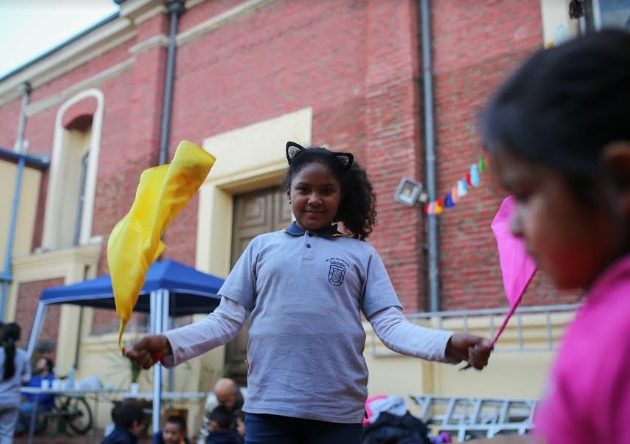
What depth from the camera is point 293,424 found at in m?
2.02

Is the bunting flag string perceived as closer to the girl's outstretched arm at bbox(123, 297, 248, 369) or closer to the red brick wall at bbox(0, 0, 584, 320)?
the red brick wall at bbox(0, 0, 584, 320)

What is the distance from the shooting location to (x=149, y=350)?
186cm

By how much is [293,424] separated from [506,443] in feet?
2.09

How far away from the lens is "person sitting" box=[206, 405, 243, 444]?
16.1 ft

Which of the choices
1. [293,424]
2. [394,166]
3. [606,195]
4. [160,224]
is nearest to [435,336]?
[293,424]

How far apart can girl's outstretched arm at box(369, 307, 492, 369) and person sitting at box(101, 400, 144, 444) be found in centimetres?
329

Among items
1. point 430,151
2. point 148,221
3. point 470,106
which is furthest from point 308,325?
point 470,106

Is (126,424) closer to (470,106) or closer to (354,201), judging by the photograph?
(354,201)

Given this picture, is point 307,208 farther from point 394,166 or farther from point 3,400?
point 3,400

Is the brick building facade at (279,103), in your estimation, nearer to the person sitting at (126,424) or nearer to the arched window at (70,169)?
the arched window at (70,169)

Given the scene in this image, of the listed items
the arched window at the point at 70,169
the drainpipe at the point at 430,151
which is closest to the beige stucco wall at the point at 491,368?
the drainpipe at the point at 430,151

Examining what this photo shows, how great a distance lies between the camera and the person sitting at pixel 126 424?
4.78m

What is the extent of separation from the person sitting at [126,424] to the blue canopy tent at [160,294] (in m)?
0.86

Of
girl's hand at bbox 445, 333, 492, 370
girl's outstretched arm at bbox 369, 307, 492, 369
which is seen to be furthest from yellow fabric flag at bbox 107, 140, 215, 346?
girl's hand at bbox 445, 333, 492, 370
